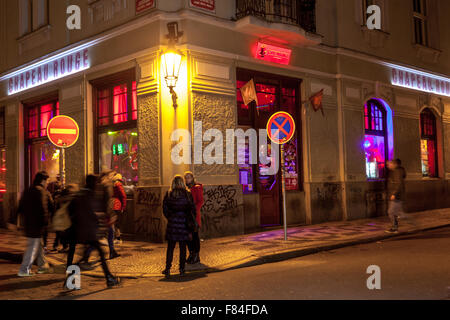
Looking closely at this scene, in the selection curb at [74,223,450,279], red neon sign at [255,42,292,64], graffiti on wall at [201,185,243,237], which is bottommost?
curb at [74,223,450,279]

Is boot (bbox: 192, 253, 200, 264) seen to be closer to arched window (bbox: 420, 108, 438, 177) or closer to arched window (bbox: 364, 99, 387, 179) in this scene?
arched window (bbox: 364, 99, 387, 179)

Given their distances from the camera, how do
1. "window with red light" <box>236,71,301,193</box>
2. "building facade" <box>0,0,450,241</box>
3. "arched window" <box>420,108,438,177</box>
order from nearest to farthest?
1. "building facade" <box>0,0,450,241</box>
2. "window with red light" <box>236,71,301,193</box>
3. "arched window" <box>420,108,438,177</box>

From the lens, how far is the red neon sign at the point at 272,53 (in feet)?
43.3

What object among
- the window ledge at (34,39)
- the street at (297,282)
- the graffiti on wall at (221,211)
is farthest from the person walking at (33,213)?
the window ledge at (34,39)

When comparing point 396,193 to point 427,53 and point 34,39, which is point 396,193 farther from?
point 34,39

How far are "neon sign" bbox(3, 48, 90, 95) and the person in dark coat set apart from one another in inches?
297

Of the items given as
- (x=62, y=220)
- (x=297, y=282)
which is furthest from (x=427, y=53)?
(x=62, y=220)

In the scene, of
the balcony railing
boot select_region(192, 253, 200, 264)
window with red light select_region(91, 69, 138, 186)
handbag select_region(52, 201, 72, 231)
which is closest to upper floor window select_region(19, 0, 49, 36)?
window with red light select_region(91, 69, 138, 186)

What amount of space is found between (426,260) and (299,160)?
6938mm

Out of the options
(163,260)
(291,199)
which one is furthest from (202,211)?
(291,199)

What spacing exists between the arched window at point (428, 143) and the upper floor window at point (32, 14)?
15.2 meters

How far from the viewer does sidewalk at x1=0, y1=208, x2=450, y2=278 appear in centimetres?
866

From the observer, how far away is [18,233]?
14930mm

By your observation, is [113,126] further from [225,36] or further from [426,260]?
[426,260]
